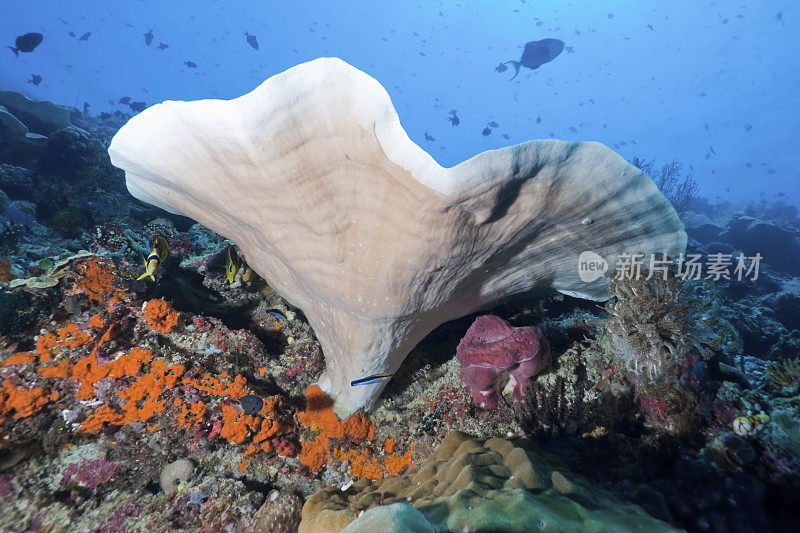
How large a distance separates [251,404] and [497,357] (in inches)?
94.2

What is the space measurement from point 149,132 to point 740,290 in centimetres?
1384

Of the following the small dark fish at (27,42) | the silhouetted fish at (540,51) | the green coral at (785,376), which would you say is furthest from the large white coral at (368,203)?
the small dark fish at (27,42)

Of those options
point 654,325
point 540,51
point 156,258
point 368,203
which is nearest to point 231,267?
point 156,258

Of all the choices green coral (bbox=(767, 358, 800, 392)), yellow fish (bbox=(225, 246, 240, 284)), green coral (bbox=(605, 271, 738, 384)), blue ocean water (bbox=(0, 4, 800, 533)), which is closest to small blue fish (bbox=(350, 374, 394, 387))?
blue ocean water (bbox=(0, 4, 800, 533))

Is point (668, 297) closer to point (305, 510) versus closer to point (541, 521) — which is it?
point (541, 521)

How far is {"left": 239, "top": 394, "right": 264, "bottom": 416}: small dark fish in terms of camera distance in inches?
125

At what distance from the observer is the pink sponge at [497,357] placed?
3.08 m

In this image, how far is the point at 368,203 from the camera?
2.24 m

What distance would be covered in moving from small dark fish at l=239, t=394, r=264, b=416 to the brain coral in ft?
3.22

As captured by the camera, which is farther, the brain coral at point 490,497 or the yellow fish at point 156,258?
the yellow fish at point 156,258

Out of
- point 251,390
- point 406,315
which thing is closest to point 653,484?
point 406,315

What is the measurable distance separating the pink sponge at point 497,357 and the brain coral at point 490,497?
50 cm

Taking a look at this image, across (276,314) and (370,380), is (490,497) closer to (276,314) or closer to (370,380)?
(370,380)

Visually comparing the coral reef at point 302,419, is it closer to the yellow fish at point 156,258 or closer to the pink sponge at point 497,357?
the pink sponge at point 497,357
